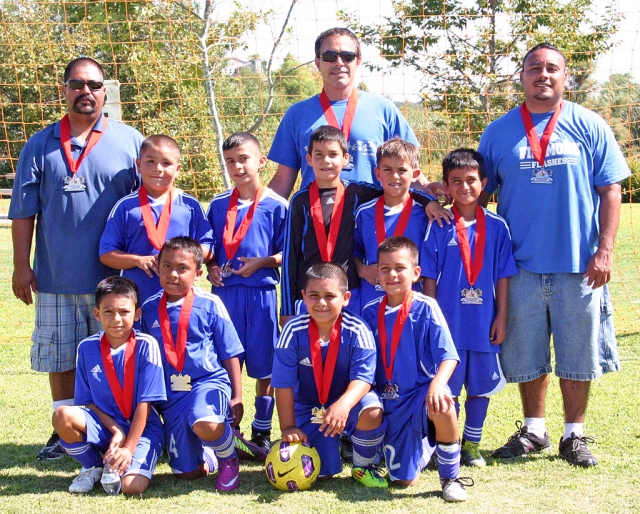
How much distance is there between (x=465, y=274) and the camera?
4090 millimetres

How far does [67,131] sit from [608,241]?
3.17 meters

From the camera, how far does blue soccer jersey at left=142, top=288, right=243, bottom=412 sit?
405cm

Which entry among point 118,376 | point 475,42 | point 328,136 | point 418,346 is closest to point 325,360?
point 418,346

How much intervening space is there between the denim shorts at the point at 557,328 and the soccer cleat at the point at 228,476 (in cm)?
161

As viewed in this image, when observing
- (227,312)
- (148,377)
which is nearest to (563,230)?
(227,312)

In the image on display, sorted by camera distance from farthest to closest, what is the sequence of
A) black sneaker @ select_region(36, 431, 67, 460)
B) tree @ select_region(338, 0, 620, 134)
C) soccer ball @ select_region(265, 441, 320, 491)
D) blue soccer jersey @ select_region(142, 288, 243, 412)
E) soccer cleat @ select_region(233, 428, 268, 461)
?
1. tree @ select_region(338, 0, 620, 134)
2. black sneaker @ select_region(36, 431, 67, 460)
3. soccer cleat @ select_region(233, 428, 268, 461)
4. blue soccer jersey @ select_region(142, 288, 243, 412)
5. soccer ball @ select_region(265, 441, 320, 491)

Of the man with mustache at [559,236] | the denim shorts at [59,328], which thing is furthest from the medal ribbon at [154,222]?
the man with mustache at [559,236]

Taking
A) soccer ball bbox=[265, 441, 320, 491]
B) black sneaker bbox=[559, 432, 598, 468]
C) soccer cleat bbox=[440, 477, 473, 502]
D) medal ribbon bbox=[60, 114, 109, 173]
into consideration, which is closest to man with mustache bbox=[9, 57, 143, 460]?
medal ribbon bbox=[60, 114, 109, 173]

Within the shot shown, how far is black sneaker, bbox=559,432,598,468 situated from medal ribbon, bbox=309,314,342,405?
139cm

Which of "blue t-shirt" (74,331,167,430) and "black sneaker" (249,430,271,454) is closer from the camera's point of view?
"blue t-shirt" (74,331,167,430)

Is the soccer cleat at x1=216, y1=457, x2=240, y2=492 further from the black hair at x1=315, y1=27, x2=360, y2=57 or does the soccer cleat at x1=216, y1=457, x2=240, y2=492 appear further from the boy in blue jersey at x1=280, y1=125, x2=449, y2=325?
the black hair at x1=315, y1=27, x2=360, y2=57

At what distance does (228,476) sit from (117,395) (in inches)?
28.1

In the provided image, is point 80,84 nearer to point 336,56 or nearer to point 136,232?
point 136,232

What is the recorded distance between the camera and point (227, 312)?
4.30m
